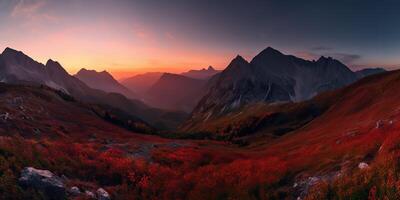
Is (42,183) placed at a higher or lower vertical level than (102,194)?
higher

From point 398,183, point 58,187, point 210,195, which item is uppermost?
point 398,183

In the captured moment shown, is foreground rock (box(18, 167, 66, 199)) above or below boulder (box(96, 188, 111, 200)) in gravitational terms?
above

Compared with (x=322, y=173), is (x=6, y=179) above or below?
above

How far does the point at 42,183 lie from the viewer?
72.4 ft

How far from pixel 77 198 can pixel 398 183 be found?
19.0 meters

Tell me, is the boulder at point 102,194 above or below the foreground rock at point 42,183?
below

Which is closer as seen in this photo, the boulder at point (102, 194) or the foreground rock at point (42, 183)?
the foreground rock at point (42, 183)

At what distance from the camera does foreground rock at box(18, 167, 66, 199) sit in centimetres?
2162

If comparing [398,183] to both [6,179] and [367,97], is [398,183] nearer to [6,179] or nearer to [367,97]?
[6,179]

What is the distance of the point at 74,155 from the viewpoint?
33.3 meters

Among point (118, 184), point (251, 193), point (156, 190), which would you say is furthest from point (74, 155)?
point (251, 193)

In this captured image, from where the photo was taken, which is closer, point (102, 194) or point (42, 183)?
point (42, 183)

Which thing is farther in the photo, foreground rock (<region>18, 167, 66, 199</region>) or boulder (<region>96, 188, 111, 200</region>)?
boulder (<region>96, 188, 111, 200</region>)

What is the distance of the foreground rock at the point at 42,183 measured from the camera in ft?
70.9
